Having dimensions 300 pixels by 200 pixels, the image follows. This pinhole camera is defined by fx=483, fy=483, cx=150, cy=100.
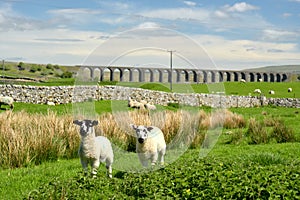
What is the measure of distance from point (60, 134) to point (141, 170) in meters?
3.55

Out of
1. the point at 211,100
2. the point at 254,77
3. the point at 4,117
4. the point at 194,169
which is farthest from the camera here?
the point at 254,77

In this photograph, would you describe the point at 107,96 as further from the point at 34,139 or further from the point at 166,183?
the point at 166,183

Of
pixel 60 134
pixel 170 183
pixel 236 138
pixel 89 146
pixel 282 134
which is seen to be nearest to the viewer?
pixel 170 183

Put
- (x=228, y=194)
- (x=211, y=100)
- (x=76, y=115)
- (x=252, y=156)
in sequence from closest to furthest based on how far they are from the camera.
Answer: (x=228, y=194) → (x=252, y=156) → (x=76, y=115) → (x=211, y=100)

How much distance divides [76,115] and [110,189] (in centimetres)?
610

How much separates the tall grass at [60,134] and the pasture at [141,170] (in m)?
0.02

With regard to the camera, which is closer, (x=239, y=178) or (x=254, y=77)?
(x=239, y=178)

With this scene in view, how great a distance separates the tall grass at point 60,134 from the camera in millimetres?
9781

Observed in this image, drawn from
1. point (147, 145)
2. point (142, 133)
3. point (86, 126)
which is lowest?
point (147, 145)

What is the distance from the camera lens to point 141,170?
8.11 m

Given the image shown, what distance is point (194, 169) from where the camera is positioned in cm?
779

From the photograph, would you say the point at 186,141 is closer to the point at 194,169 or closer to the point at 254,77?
the point at 194,169

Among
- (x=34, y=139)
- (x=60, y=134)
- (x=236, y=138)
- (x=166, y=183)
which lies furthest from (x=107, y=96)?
(x=166, y=183)

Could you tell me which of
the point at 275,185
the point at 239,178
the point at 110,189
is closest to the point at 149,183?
the point at 110,189
